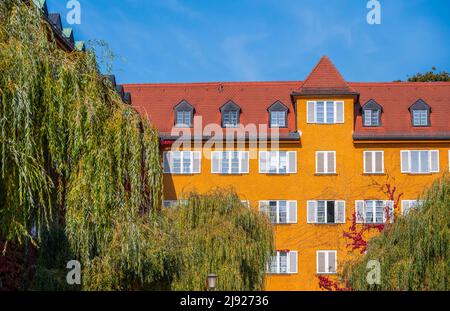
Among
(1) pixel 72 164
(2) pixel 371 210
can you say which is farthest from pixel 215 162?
(1) pixel 72 164

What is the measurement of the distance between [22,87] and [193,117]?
27.7 meters

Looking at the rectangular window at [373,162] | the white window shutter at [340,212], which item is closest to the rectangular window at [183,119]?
the white window shutter at [340,212]

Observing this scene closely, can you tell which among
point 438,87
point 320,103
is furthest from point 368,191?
point 438,87

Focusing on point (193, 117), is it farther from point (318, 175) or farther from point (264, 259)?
point (264, 259)

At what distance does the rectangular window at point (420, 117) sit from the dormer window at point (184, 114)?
10431 millimetres

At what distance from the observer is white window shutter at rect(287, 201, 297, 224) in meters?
38.0

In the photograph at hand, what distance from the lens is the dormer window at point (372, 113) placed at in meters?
39.2

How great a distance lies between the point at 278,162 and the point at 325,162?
7.00 feet

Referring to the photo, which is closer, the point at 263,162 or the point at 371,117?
the point at 263,162


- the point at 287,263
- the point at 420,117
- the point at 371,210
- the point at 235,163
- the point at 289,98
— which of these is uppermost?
the point at 289,98

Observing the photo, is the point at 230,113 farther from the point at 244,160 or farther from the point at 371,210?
the point at 371,210

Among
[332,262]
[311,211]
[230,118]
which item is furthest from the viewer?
[230,118]

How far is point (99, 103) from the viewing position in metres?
14.6

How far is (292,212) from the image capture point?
38125 mm
